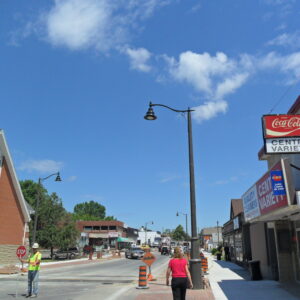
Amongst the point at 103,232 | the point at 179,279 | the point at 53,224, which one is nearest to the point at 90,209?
the point at 103,232

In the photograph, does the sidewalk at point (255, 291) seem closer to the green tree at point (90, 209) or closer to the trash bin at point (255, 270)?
the trash bin at point (255, 270)

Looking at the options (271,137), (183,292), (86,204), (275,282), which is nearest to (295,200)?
(271,137)

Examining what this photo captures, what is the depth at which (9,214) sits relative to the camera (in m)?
31.5

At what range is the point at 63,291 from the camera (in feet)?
44.5

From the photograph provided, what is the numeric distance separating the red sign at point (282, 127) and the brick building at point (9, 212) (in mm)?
23418

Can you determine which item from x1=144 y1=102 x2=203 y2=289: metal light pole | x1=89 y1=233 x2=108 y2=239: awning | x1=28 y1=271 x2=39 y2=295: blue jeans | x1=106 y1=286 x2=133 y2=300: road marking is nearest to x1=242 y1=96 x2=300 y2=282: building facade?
x1=144 y1=102 x2=203 y2=289: metal light pole

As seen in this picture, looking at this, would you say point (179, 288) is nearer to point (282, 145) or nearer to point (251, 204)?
point (282, 145)

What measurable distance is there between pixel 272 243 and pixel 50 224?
29.3m

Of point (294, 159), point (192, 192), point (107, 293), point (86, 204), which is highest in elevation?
point (86, 204)

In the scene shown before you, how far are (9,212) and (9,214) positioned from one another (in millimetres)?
170

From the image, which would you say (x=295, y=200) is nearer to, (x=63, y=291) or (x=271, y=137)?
(x=271, y=137)

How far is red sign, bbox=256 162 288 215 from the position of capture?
10.8 meters

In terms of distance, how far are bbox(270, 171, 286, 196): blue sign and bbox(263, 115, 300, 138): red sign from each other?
114cm

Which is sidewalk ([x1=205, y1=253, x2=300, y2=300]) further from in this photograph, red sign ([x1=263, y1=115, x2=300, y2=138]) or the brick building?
the brick building
